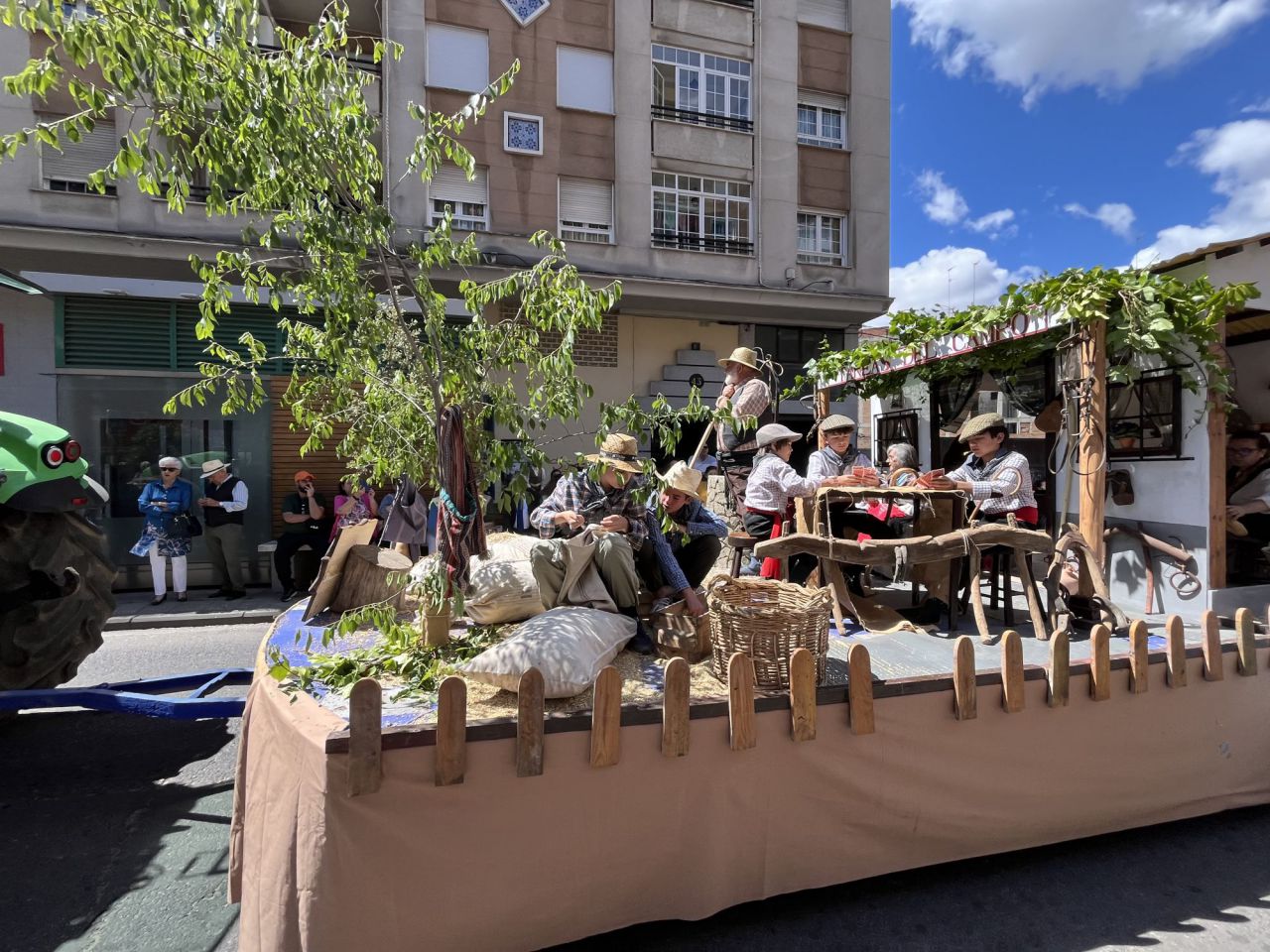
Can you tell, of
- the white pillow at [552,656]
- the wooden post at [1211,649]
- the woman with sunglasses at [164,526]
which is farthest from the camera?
the woman with sunglasses at [164,526]

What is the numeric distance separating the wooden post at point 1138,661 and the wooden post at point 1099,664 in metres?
0.16

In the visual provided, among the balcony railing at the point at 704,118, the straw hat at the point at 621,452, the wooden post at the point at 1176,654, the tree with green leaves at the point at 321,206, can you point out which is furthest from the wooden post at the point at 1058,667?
the balcony railing at the point at 704,118

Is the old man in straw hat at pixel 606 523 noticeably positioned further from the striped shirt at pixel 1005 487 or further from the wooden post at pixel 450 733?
the striped shirt at pixel 1005 487

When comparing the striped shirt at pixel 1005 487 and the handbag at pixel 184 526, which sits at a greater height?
the striped shirt at pixel 1005 487

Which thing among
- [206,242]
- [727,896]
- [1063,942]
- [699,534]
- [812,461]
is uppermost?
[206,242]

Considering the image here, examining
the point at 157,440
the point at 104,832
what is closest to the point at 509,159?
the point at 157,440

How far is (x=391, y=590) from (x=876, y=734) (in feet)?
7.06

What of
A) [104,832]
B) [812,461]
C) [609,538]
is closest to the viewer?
[104,832]

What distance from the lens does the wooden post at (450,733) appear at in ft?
6.63

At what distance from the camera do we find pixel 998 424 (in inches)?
183

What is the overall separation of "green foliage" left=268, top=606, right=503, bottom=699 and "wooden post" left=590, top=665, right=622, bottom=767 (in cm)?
61

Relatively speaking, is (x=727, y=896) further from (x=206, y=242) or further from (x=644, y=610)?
(x=206, y=242)

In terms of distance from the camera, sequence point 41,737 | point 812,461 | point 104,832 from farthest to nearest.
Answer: point 812,461, point 41,737, point 104,832

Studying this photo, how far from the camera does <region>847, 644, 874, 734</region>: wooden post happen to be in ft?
8.04
